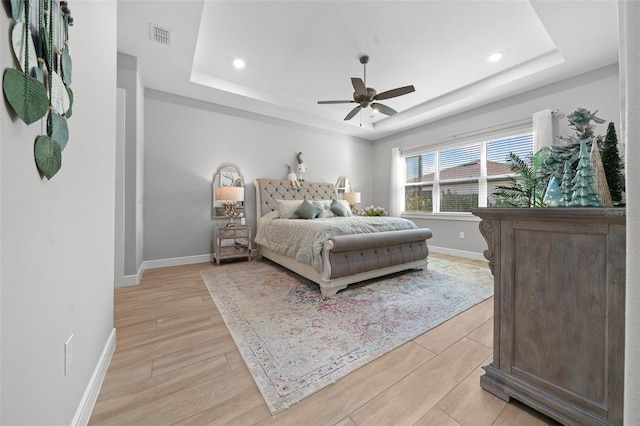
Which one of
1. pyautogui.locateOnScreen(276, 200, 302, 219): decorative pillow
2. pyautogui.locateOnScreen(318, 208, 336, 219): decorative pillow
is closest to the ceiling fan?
pyautogui.locateOnScreen(276, 200, 302, 219): decorative pillow

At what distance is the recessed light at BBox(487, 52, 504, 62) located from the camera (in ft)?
9.99

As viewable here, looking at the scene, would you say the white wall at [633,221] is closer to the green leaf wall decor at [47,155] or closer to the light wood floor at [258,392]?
the light wood floor at [258,392]

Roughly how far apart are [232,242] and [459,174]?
14.8ft

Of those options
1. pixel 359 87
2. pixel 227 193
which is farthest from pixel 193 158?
pixel 359 87

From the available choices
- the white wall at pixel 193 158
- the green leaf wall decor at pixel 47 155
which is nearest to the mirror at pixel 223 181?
the white wall at pixel 193 158

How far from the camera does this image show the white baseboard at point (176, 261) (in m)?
3.57

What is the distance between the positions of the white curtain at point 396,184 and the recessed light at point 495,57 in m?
2.55

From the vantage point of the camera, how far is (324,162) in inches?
216

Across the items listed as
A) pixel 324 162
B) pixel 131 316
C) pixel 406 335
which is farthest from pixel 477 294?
pixel 324 162

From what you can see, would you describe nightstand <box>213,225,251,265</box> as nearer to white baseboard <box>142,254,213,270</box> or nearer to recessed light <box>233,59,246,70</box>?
white baseboard <box>142,254,213,270</box>

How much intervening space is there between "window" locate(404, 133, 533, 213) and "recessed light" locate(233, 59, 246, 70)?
13.1ft

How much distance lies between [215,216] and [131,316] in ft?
7.49

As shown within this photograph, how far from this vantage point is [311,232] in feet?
8.93

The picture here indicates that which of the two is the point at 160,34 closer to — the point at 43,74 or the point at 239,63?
the point at 239,63
